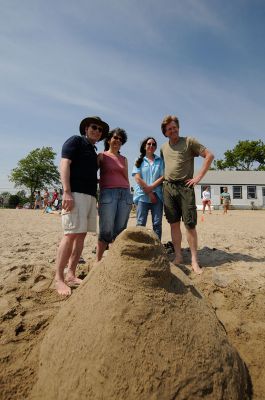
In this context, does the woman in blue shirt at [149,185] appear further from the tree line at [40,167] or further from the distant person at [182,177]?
the tree line at [40,167]

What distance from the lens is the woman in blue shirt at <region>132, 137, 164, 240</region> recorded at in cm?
444

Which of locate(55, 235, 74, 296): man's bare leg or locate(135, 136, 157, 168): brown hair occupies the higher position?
locate(135, 136, 157, 168): brown hair

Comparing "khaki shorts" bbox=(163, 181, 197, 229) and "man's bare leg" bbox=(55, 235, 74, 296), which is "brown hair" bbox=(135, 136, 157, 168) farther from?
"man's bare leg" bbox=(55, 235, 74, 296)

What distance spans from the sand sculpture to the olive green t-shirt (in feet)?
7.02

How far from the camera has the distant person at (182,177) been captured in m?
4.27

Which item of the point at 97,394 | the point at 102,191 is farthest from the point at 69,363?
the point at 102,191

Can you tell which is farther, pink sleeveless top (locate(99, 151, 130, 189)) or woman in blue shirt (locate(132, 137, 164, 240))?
woman in blue shirt (locate(132, 137, 164, 240))

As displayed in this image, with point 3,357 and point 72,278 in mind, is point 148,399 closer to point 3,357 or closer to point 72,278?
point 3,357

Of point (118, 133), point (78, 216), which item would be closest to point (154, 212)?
point (118, 133)

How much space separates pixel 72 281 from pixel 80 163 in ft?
4.12

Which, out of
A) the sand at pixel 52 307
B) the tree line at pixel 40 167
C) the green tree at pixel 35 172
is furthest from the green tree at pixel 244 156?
the sand at pixel 52 307

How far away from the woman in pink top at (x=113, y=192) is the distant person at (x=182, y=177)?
60 cm

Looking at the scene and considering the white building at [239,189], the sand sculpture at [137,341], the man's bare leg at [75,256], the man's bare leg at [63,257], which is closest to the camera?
the sand sculpture at [137,341]

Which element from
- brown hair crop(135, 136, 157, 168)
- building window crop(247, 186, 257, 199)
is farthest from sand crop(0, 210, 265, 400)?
building window crop(247, 186, 257, 199)
